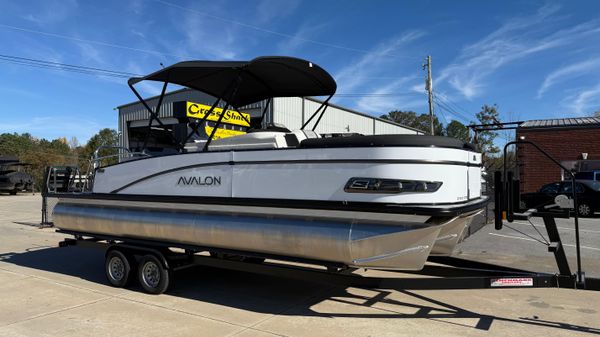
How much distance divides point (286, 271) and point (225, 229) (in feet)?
2.65

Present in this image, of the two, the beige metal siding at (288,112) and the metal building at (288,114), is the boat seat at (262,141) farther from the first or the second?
the beige metal siding at (288,112)

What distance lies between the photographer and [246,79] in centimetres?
651

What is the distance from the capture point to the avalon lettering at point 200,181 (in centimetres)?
514

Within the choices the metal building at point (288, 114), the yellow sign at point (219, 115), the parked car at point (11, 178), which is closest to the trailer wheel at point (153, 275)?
the yellow sign at point (219, 115)

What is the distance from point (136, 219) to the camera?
5.85m

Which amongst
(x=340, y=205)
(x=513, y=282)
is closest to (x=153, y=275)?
(x=340, y=205)

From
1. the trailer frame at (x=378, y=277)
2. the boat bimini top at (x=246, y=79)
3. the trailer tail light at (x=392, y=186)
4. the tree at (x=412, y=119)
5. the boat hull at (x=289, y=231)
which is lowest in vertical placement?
the trailer frame at (x=378, y=277)

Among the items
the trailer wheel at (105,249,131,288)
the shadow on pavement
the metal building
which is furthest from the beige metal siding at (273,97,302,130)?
the trailer wheel at (105,249,131,288)

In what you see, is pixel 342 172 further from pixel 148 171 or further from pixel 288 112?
pixel 288 112

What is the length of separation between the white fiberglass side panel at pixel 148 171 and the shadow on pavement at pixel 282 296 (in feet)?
4.50

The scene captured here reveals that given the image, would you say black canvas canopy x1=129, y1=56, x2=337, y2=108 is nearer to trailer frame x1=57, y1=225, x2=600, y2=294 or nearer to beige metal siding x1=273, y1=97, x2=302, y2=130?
trailer frame x1=57, y1=225, x2=600, y2=294

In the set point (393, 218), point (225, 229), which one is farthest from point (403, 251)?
point (225, 229)

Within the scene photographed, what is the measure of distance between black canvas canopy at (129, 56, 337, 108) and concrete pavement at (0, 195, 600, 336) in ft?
8.43

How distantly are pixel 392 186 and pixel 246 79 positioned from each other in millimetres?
3266
